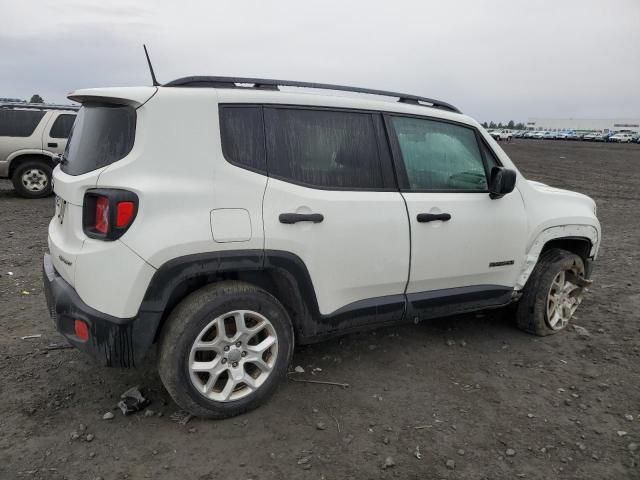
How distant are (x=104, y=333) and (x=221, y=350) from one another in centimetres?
63

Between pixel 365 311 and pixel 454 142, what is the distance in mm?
1442

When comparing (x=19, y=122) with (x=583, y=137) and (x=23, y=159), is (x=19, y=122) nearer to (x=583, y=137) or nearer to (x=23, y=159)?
(x=23, y=159)

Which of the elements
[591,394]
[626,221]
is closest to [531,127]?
[626,221]

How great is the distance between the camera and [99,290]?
269cm

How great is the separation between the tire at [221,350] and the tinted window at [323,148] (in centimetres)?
76

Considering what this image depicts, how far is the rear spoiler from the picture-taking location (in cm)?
278

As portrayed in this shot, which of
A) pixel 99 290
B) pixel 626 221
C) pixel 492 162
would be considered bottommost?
pixel 626 221

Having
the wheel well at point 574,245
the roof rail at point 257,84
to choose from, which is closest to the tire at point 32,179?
the roof rail at point 257,84

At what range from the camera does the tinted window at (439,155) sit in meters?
3.60

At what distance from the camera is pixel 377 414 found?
3191 mm

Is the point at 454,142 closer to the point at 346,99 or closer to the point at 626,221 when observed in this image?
the point at 346,99

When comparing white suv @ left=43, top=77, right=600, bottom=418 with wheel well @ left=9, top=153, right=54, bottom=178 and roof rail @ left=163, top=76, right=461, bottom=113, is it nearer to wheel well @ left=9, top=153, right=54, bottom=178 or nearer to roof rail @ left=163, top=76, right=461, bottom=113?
roof rail @ left=163, top=76, right=461, bottom=113

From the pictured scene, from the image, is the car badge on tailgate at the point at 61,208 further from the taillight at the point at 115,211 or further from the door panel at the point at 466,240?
the door panel at the point at 466,240

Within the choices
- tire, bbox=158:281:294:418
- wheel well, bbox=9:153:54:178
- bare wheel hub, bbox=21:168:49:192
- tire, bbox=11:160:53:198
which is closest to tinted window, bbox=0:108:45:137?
wheel well, bbox=9:153:54:178
